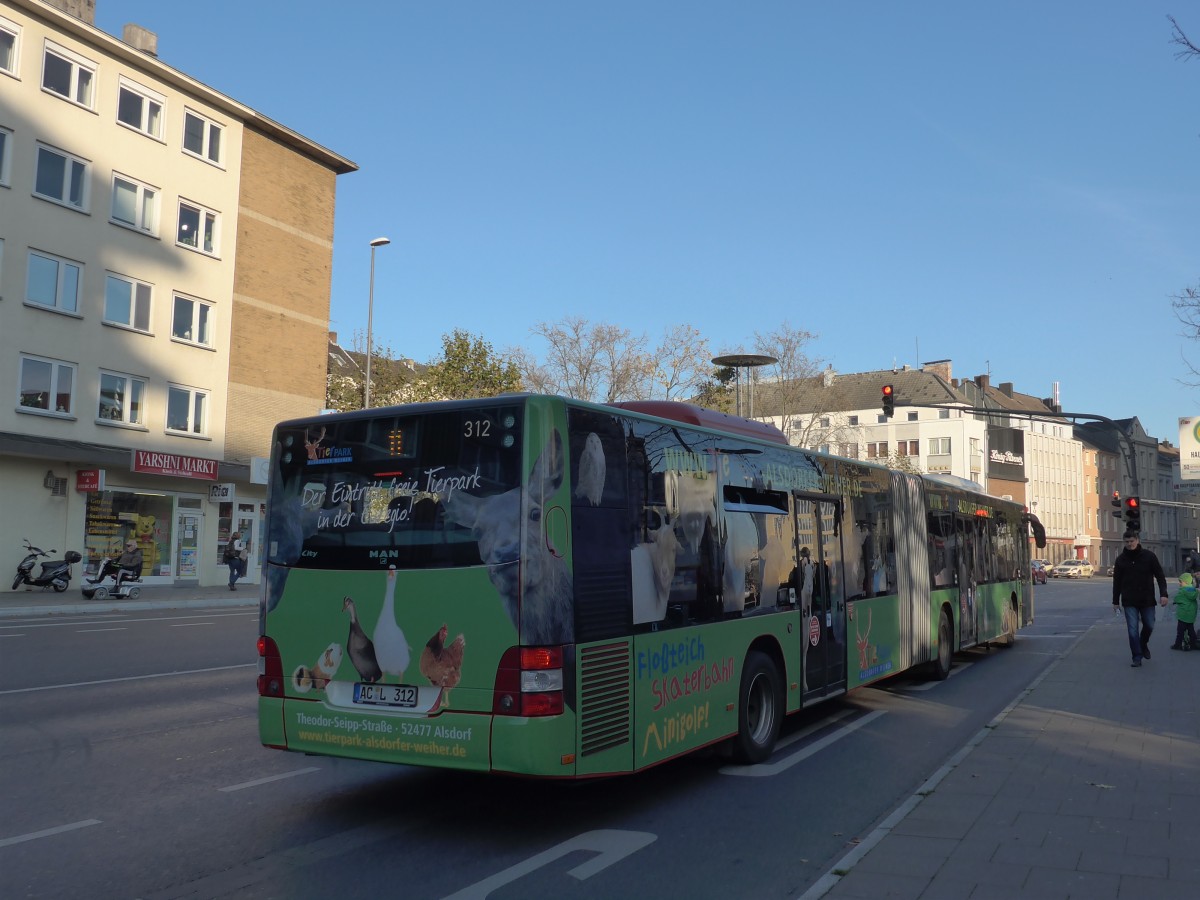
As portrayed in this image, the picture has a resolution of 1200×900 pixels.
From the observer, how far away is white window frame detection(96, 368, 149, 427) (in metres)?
32.3

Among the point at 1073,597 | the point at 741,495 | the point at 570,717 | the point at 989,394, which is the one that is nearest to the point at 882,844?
the point at 570,717

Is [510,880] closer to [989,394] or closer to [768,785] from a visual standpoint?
[768,785]

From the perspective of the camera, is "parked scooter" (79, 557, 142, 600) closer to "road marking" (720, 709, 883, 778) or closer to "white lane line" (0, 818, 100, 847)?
"road marking" (720, 709, 883, 778)

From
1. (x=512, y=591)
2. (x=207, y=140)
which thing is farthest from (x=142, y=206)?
(x=512, y=591)

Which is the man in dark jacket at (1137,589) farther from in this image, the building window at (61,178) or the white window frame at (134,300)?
the building window at (61,178)

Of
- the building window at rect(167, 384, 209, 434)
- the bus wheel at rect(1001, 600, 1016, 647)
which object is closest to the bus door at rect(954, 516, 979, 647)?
the bus wheel at rect(1001, 600, 1016, 647)

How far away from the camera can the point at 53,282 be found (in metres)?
31.1

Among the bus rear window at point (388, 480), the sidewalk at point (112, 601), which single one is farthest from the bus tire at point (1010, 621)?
the sidewalk at point (112, 601)

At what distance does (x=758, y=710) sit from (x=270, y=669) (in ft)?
12.8

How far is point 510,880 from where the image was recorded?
5.70m

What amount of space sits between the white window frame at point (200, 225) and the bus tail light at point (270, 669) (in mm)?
31414

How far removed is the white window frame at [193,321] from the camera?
35.3 metres

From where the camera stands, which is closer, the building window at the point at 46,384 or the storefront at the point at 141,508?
the storefront at the point at 141,508

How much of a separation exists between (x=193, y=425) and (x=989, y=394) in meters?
92.1
